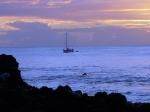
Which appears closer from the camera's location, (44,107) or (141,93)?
(44,107)

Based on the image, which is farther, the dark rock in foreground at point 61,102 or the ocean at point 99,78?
the ocean at point 99,78

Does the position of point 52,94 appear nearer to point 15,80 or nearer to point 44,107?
point 44,107

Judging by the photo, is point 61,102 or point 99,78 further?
point 99,78

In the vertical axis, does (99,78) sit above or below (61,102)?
above

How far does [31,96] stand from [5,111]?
90.3 inches

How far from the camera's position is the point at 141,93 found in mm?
43719

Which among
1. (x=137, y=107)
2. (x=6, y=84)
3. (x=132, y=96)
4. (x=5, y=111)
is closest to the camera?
(x=5, y=111)

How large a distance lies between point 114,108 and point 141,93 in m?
25.2

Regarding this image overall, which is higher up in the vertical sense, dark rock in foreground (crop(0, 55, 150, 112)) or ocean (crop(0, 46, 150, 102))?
ocean (crop(0, 46, 150, 102))

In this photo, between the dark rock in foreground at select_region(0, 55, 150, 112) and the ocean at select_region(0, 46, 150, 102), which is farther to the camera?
the ocean at select_region(0, 46, 150, 102)

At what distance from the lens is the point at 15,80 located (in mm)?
24750

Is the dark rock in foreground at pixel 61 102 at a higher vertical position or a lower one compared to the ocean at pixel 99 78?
lower

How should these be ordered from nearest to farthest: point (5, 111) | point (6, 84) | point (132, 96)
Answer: point (5, 111), point (6, 84), point (132, 96)

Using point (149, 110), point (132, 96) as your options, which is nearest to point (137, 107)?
point (149, 110)
